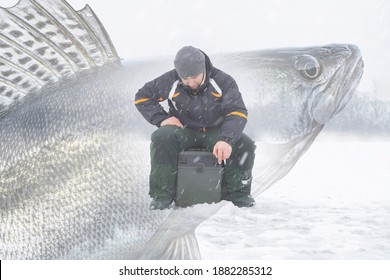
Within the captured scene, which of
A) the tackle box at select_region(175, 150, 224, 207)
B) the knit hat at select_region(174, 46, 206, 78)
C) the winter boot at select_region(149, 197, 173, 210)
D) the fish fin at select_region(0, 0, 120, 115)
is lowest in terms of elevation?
the winter boot at select_region(149, 197, 173, 210)

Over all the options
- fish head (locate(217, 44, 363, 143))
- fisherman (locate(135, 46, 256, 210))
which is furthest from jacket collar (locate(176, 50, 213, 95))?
fish head (locate(217, 44, 363, 143))

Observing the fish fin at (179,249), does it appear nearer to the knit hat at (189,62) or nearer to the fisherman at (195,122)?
the fisherman at (195,122)

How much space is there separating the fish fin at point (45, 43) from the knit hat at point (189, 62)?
0.71 metres

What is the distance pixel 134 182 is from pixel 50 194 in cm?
40

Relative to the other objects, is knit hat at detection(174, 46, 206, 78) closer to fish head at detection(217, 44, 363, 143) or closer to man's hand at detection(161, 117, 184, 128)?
man's hand at detection(161, 117, 184, 128)

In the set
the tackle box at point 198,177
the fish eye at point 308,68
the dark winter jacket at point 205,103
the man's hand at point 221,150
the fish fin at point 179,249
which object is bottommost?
the fish fin at point 179,249

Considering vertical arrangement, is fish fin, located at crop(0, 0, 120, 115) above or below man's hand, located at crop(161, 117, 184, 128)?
above

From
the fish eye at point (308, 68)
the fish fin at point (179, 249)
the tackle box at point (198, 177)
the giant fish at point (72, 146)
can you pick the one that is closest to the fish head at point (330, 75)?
the fish eye at point (308, 68)

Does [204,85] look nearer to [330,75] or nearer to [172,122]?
[172,122]

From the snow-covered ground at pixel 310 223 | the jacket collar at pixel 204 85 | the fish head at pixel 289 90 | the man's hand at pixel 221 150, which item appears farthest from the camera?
the snow-covered ground at pixel 310 223

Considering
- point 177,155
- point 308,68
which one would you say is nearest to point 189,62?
point 177,155

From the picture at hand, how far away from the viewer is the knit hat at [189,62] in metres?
1.87

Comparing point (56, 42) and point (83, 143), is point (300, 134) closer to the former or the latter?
point (83, 143)

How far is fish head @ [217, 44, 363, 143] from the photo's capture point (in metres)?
2.58
